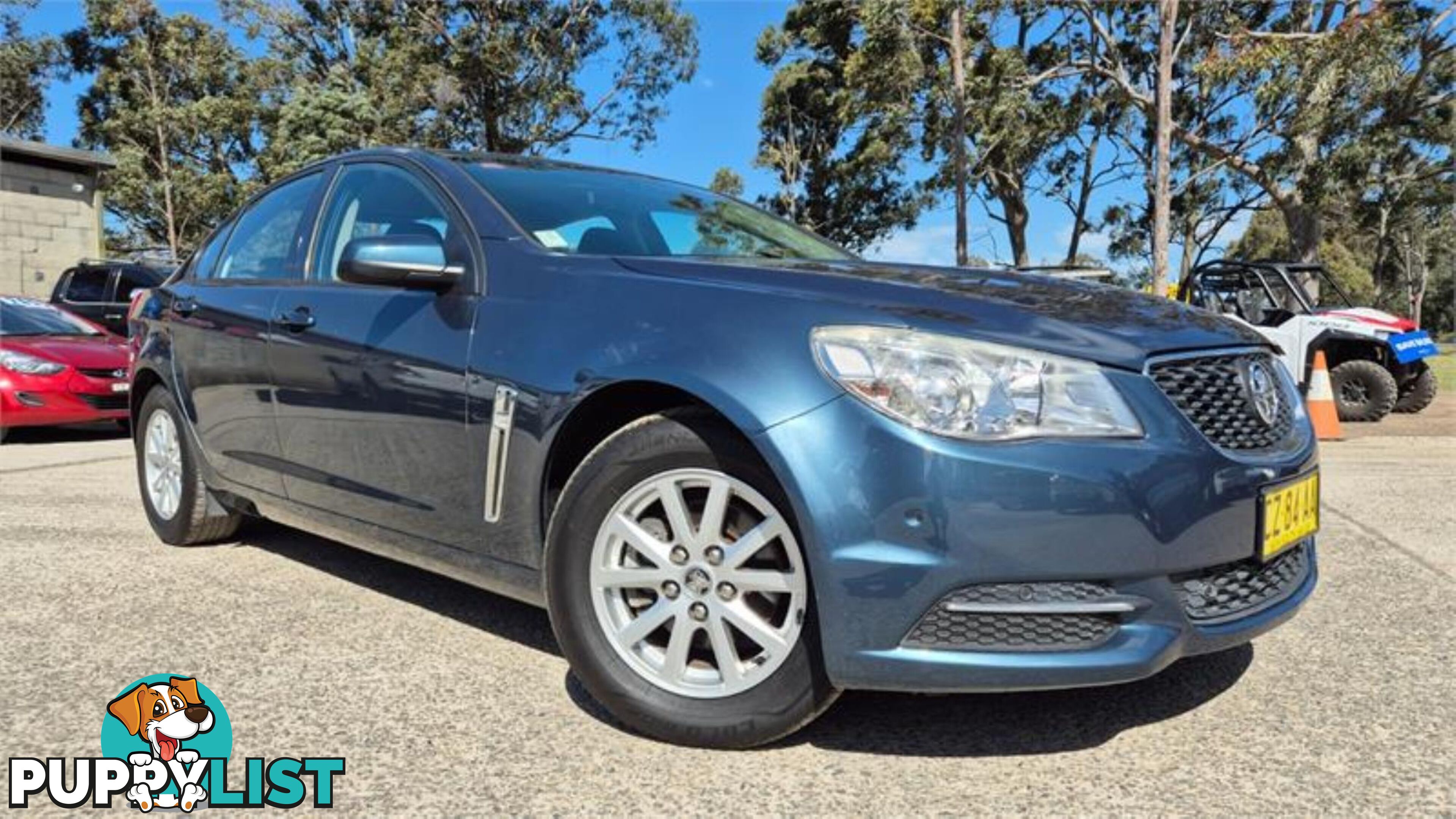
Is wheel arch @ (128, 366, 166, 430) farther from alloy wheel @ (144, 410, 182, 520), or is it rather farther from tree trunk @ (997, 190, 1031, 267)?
tree trunk @ (997, 190, 1031, 267)

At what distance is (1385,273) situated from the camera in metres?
61.4

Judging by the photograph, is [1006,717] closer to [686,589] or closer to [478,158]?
[686,589]

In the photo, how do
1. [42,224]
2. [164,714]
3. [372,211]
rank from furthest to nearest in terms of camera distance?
1. [42,224]
2. [372,211]
3. [164,714]

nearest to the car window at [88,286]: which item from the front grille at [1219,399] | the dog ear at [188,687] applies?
the dog ear at [188,687]

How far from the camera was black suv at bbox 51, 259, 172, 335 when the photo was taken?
1224 centimetres

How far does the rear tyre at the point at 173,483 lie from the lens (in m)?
4.25

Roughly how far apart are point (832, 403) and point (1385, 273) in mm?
70425

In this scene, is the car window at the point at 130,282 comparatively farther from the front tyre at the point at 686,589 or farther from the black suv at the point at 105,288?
the front tyre at the point at 686,589

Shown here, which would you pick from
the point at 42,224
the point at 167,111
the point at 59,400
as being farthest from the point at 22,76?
the point at 59,400

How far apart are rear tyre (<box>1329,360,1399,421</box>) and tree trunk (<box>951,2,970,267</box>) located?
1055cm

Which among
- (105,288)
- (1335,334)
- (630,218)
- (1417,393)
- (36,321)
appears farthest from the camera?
(105,288)

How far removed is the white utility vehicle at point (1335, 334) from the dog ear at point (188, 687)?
9815 mm

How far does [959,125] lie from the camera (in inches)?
917

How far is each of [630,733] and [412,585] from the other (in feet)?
5.29
